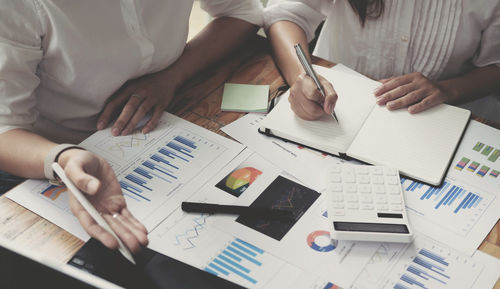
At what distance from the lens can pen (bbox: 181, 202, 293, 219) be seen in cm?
77

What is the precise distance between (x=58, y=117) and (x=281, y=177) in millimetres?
551

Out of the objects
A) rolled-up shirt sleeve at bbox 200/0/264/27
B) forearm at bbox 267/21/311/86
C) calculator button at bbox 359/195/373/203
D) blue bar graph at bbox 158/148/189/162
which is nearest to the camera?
calculator button at bbox 359/195/373/203

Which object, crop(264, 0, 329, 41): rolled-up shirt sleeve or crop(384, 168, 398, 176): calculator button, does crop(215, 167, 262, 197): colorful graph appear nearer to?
crop(384, 168, 398, 176): calculator button

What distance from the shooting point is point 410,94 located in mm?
982

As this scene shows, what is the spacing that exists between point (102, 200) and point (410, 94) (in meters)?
0.69

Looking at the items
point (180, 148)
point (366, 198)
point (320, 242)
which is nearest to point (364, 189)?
point (366, 198)

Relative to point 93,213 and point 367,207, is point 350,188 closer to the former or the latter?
point 367,207

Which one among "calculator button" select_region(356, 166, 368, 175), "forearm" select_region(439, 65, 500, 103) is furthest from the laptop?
"forearm" select_region(439, 65, 500, 103)

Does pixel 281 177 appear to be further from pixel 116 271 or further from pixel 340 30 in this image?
pixel 340 30

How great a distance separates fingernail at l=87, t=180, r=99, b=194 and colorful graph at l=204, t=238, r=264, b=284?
0.22 metres

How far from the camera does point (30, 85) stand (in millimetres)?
882

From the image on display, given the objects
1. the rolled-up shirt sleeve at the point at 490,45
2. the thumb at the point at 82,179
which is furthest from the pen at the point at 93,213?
the rolled-up shirt sleeve at the point at 490,45

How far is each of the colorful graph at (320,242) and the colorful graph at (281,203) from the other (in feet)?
0.14

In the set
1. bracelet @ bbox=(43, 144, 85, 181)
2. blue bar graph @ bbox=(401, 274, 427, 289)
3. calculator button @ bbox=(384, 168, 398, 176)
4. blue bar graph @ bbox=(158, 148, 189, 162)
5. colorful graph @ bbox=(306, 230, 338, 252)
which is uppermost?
calculator button @ bbox=(384, 168, 398, 176)
